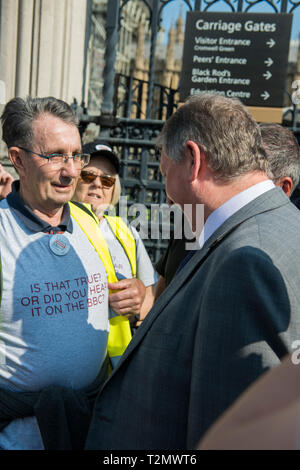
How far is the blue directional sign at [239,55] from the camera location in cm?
469

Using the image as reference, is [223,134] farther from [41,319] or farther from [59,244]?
[41,319]

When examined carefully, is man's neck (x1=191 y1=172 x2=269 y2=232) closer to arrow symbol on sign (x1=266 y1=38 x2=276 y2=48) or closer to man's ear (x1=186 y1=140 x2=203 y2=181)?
man's ear (x1=186 y1=140 x2=203 y2=181)

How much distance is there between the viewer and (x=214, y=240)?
1315mm

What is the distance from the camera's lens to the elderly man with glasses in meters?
1.62

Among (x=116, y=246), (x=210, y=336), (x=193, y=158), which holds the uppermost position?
(x=193, y=158)

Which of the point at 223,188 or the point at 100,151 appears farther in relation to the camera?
the point at 100,151

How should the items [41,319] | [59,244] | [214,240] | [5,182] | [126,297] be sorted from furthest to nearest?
1. [5,182]
2. [126,297]
3. [59,244]
4. [41,319]
5. [214,240]

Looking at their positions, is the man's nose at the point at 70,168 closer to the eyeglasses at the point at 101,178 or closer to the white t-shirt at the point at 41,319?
the white t-shirt at the point at 41,319

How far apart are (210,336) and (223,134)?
1.97 feet

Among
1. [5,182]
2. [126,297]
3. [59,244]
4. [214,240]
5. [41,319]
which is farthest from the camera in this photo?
[5,182]

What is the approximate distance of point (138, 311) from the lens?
2.21 metres

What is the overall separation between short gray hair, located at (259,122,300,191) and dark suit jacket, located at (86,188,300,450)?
29.9 inches

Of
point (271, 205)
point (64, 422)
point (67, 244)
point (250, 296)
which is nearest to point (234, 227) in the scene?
point (271, 205)

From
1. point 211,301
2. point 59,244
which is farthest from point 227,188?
point 59,244
